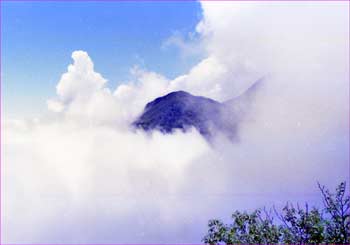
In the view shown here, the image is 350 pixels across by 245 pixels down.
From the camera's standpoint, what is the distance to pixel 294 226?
26.9 m

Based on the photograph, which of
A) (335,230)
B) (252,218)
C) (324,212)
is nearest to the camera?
(335,230)

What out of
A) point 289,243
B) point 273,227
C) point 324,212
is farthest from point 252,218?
point 324,212

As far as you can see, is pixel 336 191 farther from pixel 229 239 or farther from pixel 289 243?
pixel 229 239

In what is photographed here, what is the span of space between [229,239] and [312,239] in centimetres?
649

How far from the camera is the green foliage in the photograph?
25.0 metres

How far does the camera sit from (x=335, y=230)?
2478 centimetres

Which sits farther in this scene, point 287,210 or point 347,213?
point 287,210

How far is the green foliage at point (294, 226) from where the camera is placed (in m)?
25.0

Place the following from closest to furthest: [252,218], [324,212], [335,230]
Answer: [335,230]
[324,212]
[252,218]

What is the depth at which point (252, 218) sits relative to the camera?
29.1 meters

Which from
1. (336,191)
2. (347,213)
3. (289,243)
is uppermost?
(336,191)

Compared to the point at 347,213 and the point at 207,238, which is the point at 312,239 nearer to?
the point at 347,213

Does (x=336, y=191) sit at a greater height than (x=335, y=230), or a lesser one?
greater

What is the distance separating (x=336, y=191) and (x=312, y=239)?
13.8 feet
